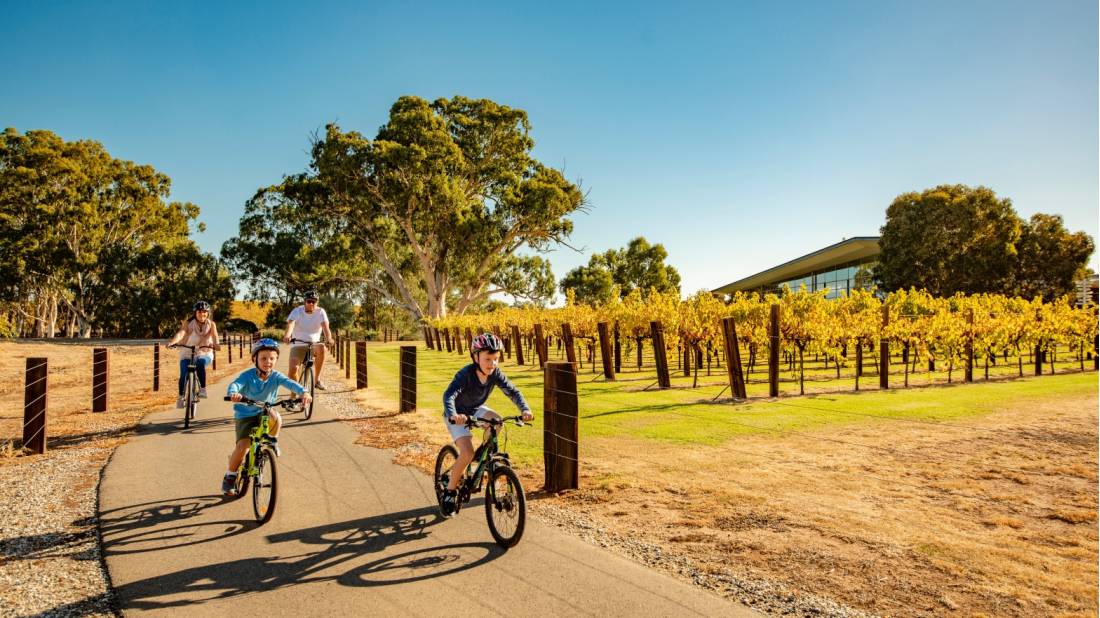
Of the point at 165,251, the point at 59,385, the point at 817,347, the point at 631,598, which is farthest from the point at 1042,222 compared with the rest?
the point at 165,251

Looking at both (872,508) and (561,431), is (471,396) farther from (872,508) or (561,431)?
(872,508)

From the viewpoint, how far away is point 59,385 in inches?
690

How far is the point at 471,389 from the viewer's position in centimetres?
486

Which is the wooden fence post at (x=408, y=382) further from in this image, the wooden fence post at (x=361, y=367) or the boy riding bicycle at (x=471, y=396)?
the boy riding bicycle at (x=471, y=396)

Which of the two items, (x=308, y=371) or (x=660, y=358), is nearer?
(x=308, y=371)

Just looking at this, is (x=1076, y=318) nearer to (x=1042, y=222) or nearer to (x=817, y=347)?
(x=817, y=347)

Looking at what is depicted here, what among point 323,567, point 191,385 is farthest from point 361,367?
point 323,567

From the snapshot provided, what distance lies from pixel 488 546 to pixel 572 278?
215 ft

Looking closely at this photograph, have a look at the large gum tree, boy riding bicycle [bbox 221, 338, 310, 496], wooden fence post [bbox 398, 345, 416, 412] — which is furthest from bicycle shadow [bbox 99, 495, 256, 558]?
the large gum tree

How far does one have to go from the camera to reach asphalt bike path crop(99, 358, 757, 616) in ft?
11.9

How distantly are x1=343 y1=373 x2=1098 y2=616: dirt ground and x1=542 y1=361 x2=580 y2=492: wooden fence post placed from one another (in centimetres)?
18

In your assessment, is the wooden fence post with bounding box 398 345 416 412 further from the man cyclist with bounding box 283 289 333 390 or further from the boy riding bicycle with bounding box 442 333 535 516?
the boy riding bicycle with bounding box 442 333 535 516

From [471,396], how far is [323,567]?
156 centimetres

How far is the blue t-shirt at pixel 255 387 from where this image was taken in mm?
5148
